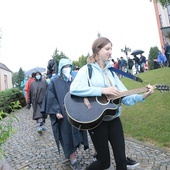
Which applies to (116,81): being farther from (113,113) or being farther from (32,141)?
(32,141)

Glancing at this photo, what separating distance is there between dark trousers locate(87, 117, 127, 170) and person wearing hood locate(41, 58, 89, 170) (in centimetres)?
126

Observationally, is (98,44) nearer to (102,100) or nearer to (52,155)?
(102,100)

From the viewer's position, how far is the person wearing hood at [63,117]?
4.12 m

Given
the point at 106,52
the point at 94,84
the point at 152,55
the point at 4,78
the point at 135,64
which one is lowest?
the point at 94,84

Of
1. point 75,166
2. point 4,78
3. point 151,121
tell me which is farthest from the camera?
point 4,78

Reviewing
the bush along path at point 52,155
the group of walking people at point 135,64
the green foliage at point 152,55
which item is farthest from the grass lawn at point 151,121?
the green foliage at point 152,55

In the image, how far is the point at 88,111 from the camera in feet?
9.41

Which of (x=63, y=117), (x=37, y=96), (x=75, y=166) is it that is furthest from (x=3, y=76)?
(x=75, y=166)

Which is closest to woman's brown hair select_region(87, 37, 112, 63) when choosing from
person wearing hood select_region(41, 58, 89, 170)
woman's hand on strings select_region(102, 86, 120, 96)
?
woman's hand on strings select_region(102, 86, 120, 96)

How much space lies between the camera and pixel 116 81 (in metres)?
3.15

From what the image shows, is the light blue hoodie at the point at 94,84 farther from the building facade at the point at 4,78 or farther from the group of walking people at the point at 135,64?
the building facade at the point at 4,78

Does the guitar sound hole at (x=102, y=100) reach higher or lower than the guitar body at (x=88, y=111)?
higher

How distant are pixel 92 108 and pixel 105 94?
0.24m

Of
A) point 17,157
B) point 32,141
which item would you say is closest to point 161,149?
point 17,157
